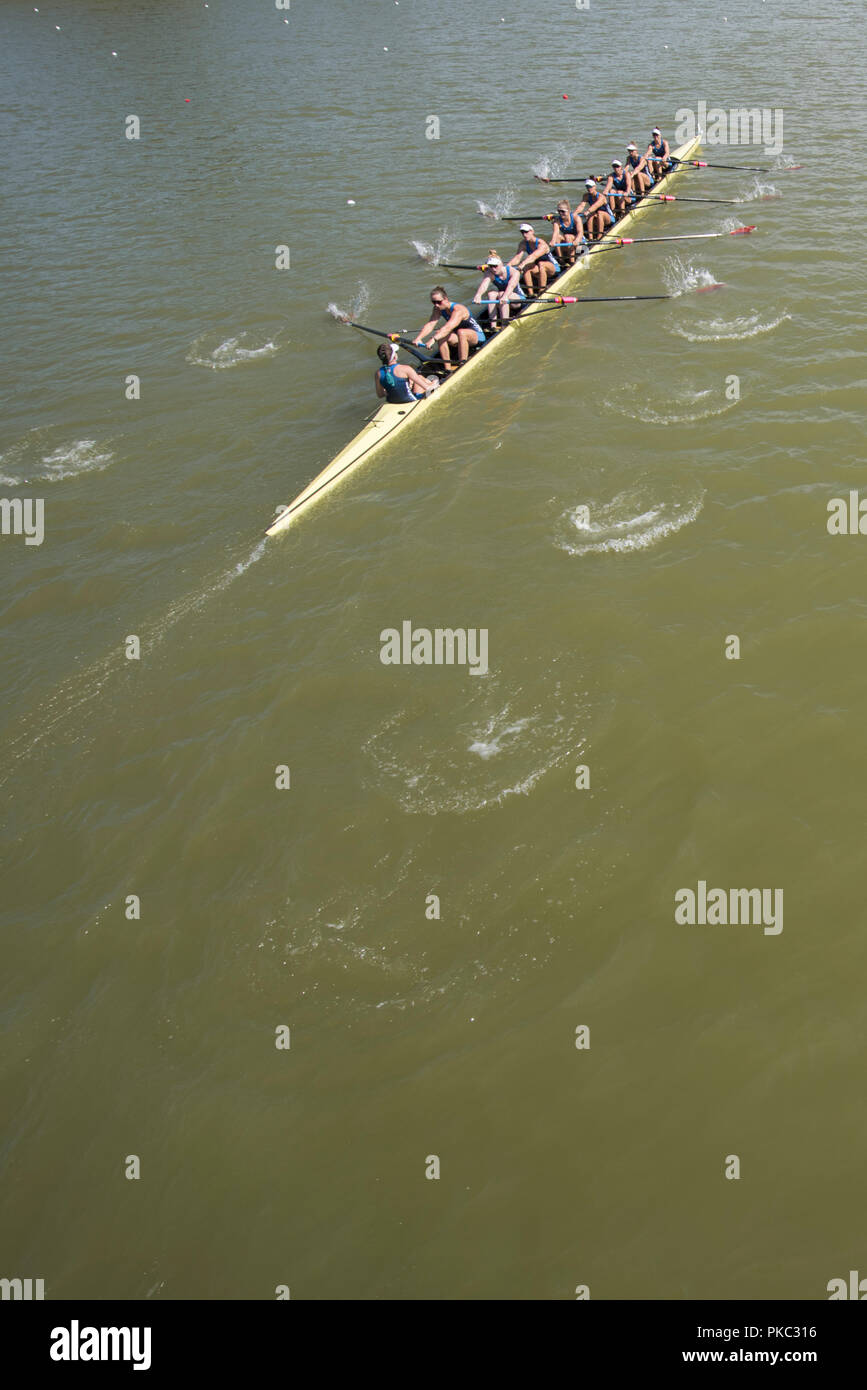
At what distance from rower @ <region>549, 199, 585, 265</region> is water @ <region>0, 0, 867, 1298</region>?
857 millimetres

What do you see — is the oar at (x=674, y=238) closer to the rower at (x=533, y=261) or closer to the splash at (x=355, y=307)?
the rower at (x=533, y=261)

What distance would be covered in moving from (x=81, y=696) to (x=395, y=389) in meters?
7.40

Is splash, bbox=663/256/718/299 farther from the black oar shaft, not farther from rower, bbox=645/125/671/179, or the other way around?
rower, bbox=645/125/671/179

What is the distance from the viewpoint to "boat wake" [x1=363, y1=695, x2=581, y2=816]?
9.62 metres

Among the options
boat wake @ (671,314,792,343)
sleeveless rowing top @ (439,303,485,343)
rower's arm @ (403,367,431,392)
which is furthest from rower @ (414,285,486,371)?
boat wake @ (671,314,792,343)

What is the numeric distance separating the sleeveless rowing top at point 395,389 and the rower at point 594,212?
9009mm

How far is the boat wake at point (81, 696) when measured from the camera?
442 inches

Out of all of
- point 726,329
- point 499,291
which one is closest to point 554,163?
point 499,291

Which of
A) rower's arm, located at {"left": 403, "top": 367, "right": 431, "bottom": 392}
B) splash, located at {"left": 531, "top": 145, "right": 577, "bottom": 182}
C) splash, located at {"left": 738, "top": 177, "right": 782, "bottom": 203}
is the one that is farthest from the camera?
splash, located at {"left": 531, "top": 145, "right": 577, "bottom": 182}

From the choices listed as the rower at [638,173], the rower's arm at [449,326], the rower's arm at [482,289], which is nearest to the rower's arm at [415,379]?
the rower's arm at [449,326]

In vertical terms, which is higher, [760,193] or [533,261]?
[760,193]

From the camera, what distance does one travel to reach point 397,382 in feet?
50.6

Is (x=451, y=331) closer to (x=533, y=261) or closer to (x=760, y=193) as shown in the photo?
(x=533, y=261)
